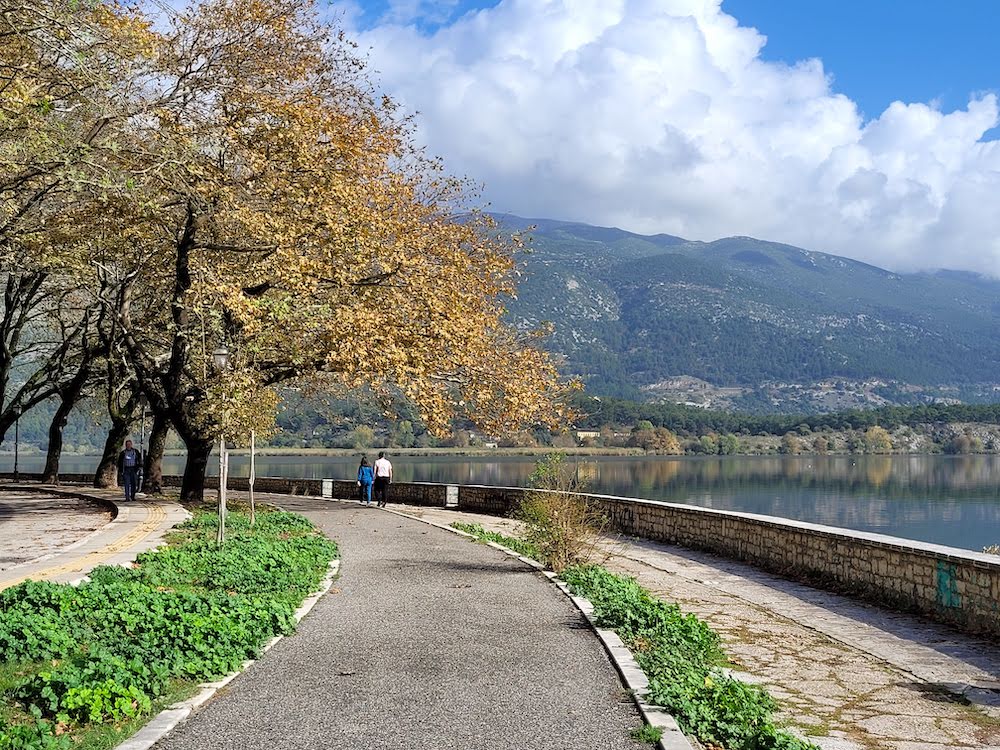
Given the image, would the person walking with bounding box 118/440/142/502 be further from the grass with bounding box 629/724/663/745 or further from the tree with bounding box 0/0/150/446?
the grass with bounding box 629/724/663/745

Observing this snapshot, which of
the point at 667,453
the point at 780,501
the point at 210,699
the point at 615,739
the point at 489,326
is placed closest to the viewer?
the point at 615,739

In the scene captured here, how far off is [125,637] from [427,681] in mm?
2539

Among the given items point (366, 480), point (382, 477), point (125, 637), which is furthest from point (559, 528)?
point (366, 480)

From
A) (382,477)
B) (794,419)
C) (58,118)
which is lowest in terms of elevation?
(382,477)

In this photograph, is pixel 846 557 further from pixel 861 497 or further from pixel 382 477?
pixel 861 497

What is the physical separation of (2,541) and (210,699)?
43.5ft

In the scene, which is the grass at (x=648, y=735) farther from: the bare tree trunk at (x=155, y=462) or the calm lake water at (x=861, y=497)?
the calm lake water at (x=861, y=497)

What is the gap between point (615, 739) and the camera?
6414 millimetres

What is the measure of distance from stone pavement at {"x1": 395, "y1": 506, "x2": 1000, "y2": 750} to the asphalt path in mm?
1571

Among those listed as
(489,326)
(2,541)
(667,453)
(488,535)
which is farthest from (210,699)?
(667,453)

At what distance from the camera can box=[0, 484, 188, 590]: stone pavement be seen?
1335cm

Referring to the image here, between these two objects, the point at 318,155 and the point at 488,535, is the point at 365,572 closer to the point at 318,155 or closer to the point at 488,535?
the point at 488,535

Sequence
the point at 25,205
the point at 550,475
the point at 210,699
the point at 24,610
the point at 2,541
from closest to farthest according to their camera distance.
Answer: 1. the point at 210,699
2. the point at 24,610
3. the point at 550,475
4. the point at 2,541
5. the point at 25,205

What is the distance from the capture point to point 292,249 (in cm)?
2334
